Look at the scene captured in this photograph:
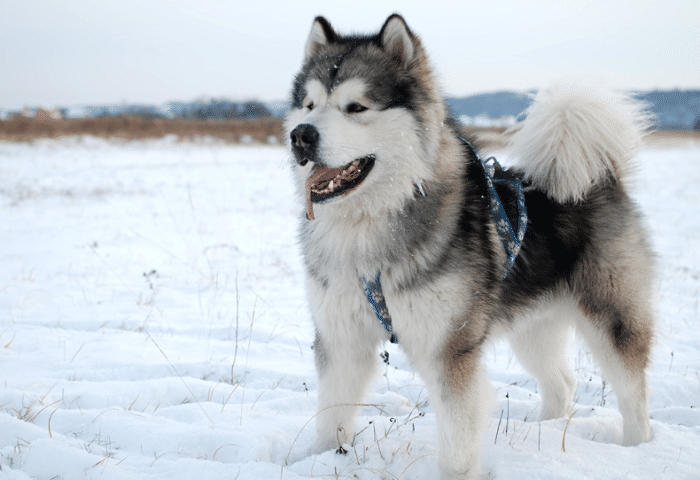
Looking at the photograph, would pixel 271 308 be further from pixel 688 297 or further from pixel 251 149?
pixel 251 149

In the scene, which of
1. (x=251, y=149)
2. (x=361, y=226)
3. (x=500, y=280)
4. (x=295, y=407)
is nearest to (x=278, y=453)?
(x=295, y=407)

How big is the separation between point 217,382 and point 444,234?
74.0 inches

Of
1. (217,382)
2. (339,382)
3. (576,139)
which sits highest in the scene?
(576,139)

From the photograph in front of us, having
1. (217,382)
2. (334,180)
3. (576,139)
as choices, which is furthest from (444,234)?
(217,382)

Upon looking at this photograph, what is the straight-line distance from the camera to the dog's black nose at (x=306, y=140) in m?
1.99

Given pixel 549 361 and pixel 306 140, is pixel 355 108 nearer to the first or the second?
pixel 306 140

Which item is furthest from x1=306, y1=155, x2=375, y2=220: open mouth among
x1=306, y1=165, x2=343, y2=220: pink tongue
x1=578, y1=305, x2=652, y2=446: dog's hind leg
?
x1=578, y1=305, x2=652, y2=446: dog's hind leg

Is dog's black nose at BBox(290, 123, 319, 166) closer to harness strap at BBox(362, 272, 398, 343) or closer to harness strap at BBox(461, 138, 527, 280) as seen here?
harness strap at BBox(362, 272, 398, 343)

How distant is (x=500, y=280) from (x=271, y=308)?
2775 mm

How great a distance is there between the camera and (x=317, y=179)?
2.14 meters

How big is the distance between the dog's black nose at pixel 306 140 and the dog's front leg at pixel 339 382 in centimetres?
91

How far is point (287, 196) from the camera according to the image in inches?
458

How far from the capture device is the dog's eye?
2.17 meters

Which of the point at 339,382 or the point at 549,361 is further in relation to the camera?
the point at 549,361
